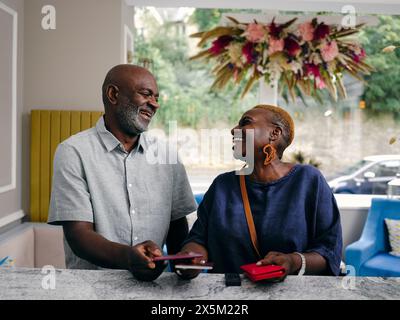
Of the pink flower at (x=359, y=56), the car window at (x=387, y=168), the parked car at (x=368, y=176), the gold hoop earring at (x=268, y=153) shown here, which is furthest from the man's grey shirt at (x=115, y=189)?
the car window at (x=387, y=168)

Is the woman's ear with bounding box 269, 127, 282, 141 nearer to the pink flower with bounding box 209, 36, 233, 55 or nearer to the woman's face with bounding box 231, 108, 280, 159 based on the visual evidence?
the woman's face with bounding box 231, 108, 280, 159

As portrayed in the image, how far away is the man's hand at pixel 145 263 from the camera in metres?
0.96

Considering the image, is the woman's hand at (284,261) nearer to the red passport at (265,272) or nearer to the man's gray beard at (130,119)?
the red passport at (265,272)

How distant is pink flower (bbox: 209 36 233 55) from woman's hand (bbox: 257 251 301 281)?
2408 mm

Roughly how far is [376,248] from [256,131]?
2.22 meters

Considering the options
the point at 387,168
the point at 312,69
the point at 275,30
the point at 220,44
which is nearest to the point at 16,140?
the point at 220,44

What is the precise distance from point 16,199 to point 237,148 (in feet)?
6.78

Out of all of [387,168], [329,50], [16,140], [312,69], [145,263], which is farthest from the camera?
[387,168]

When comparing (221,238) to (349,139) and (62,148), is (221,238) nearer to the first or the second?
(62,148)

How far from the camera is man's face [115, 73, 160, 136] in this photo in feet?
4.70

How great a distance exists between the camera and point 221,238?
4.32 feet

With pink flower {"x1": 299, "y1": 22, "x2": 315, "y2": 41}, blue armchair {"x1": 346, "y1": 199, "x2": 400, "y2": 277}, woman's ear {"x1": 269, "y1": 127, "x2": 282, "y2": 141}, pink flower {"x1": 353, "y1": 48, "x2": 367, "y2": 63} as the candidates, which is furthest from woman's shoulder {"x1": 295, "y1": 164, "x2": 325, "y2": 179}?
pink flower {"x1": 353, "y1": 48, "x2": 367, "y2": 63}

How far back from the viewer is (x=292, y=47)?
3268 millimetres

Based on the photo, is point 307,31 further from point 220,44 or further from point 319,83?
point 220,44
